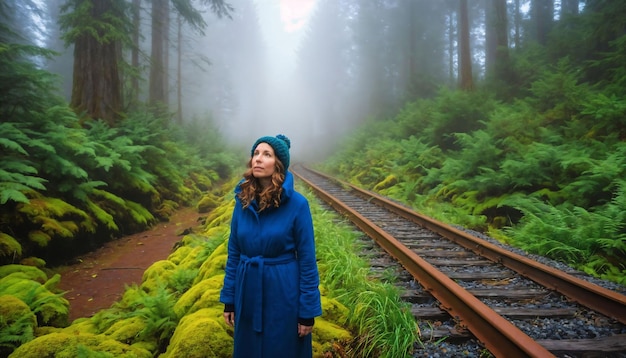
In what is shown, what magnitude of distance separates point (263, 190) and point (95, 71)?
9781 millimetres

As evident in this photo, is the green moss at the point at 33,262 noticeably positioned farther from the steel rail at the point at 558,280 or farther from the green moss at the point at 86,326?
the steel rail at the point at 558,280

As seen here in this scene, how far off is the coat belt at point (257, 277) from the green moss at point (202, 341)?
73cm

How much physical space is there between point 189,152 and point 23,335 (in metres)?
12.8

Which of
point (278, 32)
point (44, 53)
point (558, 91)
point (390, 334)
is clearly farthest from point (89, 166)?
point (278, 32)

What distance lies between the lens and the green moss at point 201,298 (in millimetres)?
3225

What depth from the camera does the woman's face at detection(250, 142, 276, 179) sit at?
2.03 meters

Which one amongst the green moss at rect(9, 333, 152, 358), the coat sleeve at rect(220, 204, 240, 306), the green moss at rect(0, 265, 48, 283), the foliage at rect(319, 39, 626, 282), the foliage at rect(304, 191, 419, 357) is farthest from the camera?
the foliage at rect(319, 39, 626, 282)

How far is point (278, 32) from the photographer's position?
389ft

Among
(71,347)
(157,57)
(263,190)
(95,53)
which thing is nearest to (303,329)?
(263,190)

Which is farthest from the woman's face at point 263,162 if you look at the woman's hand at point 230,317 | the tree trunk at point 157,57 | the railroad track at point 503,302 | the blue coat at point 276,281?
the tree trunk at point 157,57

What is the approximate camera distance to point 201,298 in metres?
3.30

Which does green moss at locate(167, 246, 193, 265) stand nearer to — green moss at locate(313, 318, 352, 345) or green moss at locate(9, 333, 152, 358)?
green moss at locate(9, 333, 152, 358)

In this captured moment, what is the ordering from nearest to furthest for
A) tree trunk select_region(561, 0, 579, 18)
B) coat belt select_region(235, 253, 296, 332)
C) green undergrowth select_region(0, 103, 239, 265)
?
coat belt select_region(235, 253, 296, 332) → green undergrowth select_region(0, 103, 239, 265) → tree trunk select_region(561, 0, 579, 18)

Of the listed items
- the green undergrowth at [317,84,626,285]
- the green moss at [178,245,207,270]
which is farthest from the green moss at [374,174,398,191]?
the green moss at [178,245,207,270]
